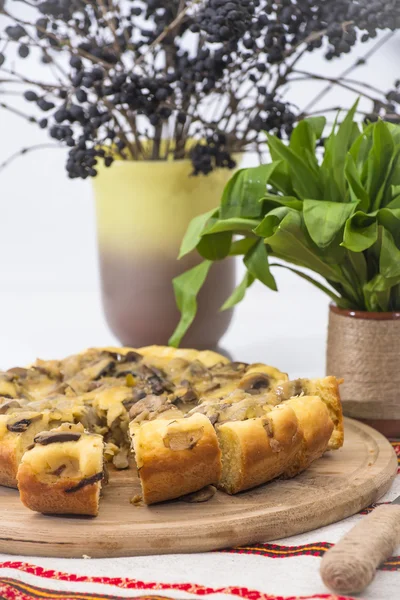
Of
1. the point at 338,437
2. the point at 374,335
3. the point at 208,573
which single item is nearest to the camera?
the point at 208,573

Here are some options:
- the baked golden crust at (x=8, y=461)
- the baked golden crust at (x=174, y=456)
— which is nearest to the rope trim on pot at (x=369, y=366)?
the baked golden crust at (x=174, y=456)

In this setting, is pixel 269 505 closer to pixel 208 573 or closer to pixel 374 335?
pixel 208 573

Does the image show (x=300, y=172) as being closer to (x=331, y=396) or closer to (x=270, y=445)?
(x=331, y=396)

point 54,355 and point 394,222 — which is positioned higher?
point 394,222

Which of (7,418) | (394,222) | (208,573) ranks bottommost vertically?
(208,573)

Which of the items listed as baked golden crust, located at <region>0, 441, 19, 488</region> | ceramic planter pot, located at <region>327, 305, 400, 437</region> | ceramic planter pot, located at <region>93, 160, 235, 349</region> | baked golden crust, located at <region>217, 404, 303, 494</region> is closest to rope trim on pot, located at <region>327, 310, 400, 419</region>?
ceramic planter pot, located at <region>327, 305, 400, 437</region>

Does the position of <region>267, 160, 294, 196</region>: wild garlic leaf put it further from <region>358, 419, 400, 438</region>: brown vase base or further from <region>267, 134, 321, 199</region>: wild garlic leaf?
<region>358, 419, 400, 438</region>: brown vase base

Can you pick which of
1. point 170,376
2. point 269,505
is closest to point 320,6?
point 170,376
